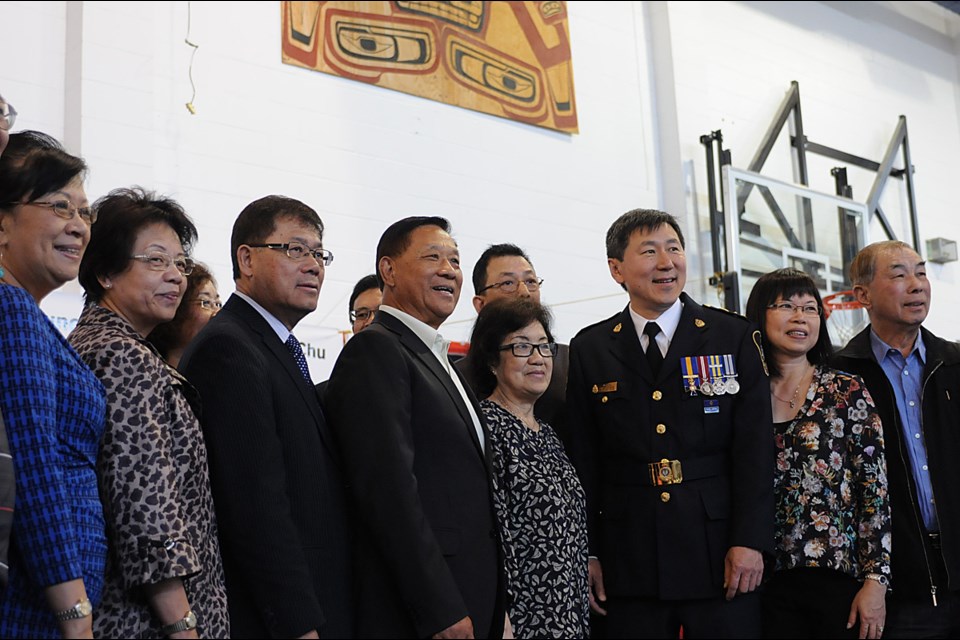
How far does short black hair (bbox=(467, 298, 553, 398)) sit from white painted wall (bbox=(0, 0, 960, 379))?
2.05 metres

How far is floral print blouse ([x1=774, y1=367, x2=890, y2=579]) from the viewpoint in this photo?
2.88 metres

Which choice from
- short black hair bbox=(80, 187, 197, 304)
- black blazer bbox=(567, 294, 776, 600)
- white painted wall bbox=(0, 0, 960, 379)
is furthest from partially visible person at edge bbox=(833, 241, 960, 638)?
white painted wall bbox=(0, 0, 960, 379)

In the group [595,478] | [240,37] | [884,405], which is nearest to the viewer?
[595,478]

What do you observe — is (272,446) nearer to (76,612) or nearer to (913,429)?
(76,612)

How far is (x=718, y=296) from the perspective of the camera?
6.56m

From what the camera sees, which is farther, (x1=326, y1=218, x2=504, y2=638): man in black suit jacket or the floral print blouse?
the floral print blouse

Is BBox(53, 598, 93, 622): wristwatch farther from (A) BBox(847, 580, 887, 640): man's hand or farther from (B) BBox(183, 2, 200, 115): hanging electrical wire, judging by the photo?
(B) BBox(183, 2, 200, 115): hanging electrical wire

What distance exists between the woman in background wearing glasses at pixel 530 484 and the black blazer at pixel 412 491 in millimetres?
180

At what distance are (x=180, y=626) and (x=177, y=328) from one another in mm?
1173

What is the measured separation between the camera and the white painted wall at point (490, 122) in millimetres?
4766

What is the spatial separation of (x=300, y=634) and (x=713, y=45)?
6579mm

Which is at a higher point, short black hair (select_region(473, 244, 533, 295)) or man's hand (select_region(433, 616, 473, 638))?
short black hair (select_region(473, 244, 533, 295))

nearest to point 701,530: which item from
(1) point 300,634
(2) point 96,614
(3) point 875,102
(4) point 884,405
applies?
(4) point 884,405

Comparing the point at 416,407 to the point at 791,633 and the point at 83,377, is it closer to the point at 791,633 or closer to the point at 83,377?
the point at 83,377
